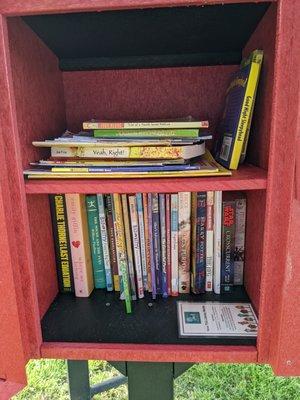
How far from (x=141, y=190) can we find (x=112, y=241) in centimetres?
28

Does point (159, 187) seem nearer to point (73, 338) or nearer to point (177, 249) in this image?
point (177, 249)

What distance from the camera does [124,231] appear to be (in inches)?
33.7

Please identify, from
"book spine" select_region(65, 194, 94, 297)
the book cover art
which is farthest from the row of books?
the book cover art

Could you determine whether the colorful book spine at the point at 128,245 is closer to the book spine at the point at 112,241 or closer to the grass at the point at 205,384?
the book spine at the point at 112,241

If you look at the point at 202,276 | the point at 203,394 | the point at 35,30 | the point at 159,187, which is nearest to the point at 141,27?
the point at 35,30

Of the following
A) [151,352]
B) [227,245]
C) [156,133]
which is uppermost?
[156,133]

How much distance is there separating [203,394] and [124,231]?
1163 millimetres

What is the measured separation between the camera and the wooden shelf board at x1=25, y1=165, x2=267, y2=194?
64cm

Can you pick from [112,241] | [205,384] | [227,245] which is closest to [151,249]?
[112,241]

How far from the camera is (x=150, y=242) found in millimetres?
868

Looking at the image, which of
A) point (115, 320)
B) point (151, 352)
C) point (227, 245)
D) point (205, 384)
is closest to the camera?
point (151, 352)

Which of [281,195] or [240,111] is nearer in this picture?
[281,195]

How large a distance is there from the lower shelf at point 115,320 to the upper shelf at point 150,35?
0.63m

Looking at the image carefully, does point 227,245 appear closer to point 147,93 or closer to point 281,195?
point 281,195
